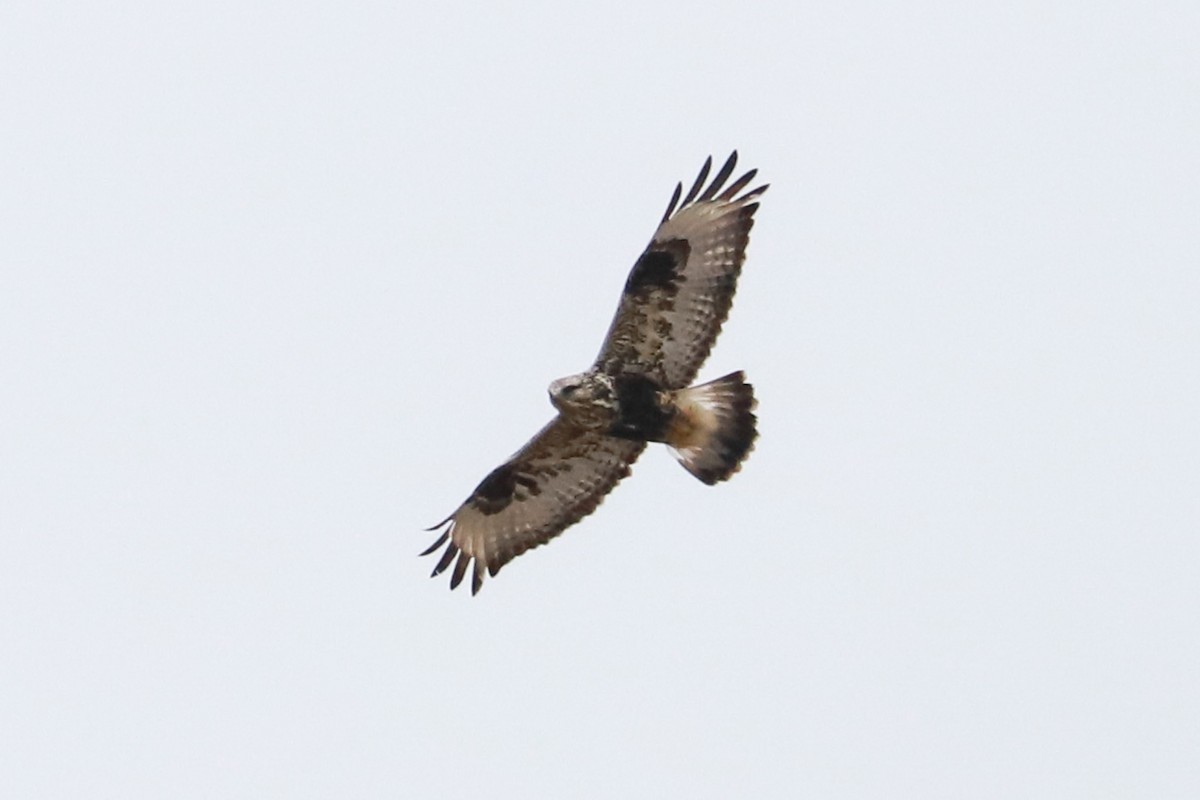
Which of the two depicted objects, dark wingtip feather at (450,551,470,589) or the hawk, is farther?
dark wingtip feather at (450,551,470,589)

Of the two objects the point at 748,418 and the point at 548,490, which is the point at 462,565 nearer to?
the point at 548,490

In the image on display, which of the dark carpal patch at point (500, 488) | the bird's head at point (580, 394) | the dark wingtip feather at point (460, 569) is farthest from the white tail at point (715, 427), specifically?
the dark wingtip feather at point (460, 569)

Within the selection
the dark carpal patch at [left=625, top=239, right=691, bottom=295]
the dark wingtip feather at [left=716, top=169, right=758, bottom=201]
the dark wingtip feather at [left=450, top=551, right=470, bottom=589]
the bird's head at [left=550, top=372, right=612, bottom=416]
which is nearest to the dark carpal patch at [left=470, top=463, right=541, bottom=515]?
the dark wingtip feather at [left=450, top=551, right=470, bottom=589]

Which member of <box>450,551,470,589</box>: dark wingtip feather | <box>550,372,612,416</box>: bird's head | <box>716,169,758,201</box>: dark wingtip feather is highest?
<box>716,169,758,201</box>: dark wingtip feather

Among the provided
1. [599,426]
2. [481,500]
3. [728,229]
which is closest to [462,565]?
[481,500]

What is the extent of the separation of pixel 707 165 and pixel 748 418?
5.38 feet

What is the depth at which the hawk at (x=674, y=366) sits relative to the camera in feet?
55.4

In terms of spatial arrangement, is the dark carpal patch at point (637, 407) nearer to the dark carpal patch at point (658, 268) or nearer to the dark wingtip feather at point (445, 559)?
the dark carpal patch at point (658, 268)

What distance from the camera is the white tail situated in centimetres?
1711

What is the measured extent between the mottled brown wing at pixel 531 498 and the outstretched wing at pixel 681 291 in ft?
2.52

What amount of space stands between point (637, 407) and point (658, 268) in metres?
0.89

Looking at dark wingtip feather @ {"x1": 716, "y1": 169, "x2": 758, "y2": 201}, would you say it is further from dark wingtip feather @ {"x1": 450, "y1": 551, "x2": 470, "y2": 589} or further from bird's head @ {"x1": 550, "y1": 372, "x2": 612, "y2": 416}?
dark wingtip feather @ {"x1": 450, "y1": 551, "x2": 470, "y2": 589}

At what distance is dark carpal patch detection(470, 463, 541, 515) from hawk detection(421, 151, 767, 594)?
0.10 m

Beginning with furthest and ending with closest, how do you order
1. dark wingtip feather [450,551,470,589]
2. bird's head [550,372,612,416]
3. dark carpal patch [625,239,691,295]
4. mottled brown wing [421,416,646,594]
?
dark wingtip feather [450,551,470,589] < mottled brown wing [421,416,646,594] < dark carpal patch [625,239,691,295] < bird's head [550,372,612,416]
